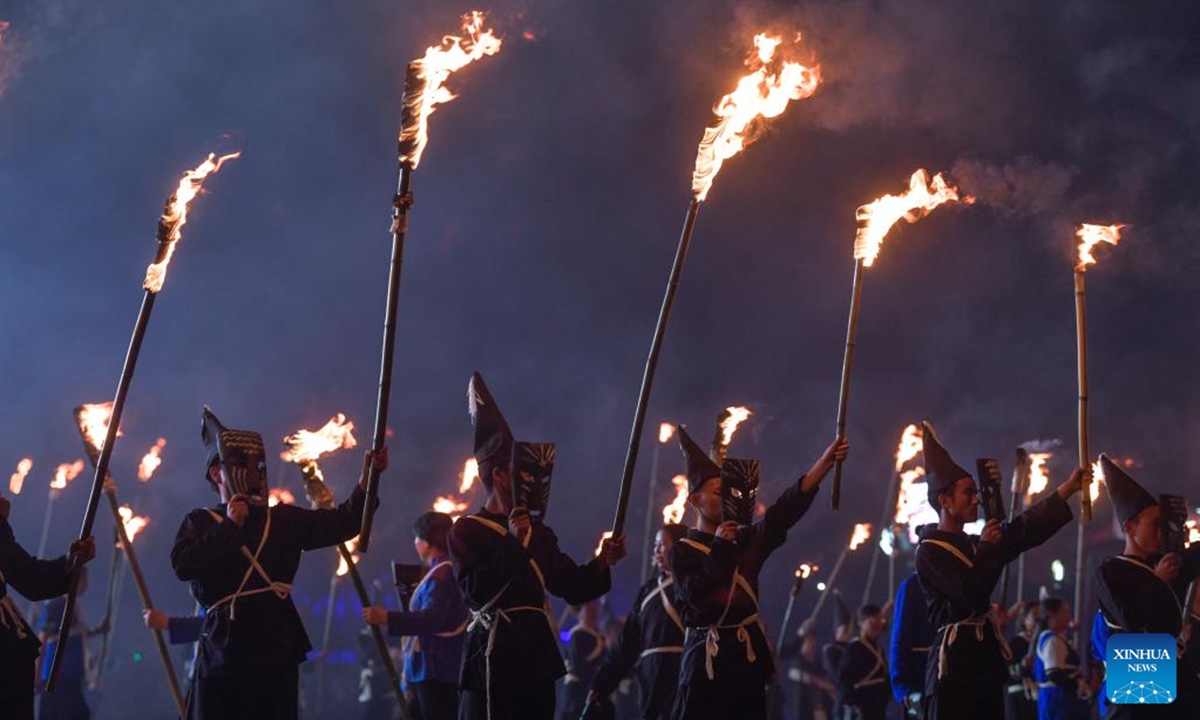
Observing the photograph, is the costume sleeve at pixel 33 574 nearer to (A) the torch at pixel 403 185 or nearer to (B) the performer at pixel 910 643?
(A) the torch at pixel 403 185

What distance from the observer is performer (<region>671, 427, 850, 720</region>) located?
8.14 meters

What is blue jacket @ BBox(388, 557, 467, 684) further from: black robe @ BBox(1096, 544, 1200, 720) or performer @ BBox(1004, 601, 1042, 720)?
performer @ BBox(1004, 601, 1042, 720)

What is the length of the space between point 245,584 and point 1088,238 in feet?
24.4

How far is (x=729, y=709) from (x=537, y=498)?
1.98m

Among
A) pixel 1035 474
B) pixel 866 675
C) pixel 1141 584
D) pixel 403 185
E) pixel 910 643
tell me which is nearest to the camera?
pixel 403 185

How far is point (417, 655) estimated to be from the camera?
10.6 m

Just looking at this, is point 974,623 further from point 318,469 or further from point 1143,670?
point 318,469

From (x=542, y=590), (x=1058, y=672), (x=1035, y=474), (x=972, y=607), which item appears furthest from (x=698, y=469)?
(x=1035, y=474)

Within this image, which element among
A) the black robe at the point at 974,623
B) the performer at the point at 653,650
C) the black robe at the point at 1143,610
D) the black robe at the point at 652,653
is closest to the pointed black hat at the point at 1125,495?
the black robe at the point at 1143,610

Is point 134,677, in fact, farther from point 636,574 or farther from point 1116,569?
point 1116,569

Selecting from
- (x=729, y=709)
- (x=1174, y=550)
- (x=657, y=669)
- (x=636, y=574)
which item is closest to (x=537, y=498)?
(x=729, y=709)

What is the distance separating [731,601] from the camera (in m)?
8.26

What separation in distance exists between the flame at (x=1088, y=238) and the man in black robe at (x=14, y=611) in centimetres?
806

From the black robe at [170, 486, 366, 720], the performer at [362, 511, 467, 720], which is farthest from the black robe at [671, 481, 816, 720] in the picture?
the performer at [362, 511, 467, 720]
